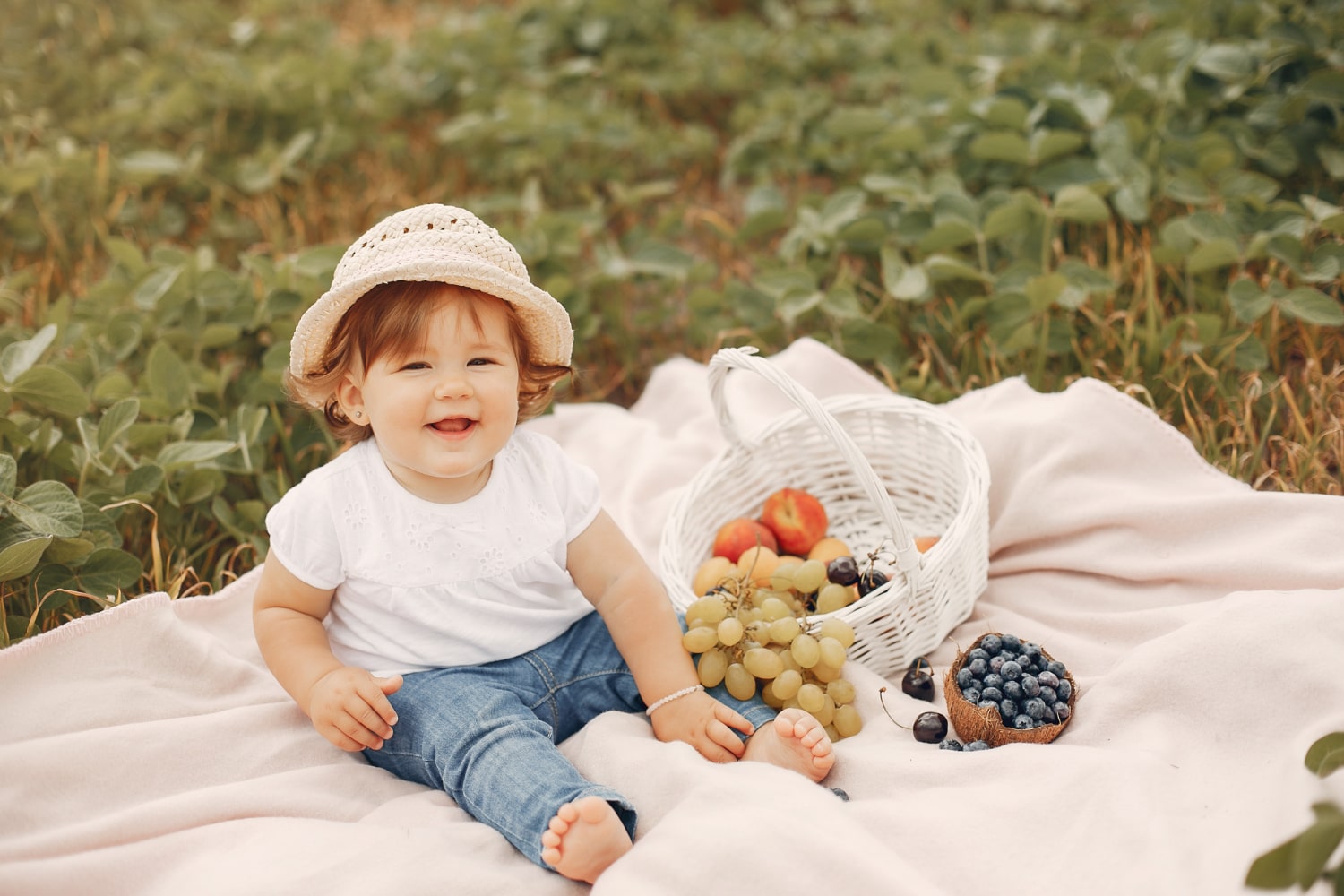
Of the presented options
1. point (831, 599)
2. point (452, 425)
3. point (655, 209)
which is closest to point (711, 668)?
point (831, 599)

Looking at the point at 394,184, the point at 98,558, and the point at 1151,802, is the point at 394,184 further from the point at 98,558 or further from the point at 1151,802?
the point at 1151,802

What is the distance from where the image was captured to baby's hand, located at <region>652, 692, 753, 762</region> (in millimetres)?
1853

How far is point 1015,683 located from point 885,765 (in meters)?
0.27

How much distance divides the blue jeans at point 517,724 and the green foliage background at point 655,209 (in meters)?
0.73

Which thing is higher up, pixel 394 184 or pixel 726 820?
pixel 394 184

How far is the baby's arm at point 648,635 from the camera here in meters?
1.88

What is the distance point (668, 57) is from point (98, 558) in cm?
336

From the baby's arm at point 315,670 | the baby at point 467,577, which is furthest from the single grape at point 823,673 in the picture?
the baby's arm at point 315,670

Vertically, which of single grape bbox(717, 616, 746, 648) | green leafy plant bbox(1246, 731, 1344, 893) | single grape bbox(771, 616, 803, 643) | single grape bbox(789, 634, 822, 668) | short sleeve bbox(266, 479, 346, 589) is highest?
short sleeve bbox(266, 479, 346, 589)

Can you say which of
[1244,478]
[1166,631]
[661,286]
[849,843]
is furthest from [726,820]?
[661,286]

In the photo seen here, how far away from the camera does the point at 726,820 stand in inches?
61.1

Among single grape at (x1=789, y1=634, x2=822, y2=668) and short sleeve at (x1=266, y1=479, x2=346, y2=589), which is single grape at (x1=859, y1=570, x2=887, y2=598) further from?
short sleeve at (x1=266, y1=479, x2=346, y2=589)

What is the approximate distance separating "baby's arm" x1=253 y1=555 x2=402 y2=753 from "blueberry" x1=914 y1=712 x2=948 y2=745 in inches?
35.3

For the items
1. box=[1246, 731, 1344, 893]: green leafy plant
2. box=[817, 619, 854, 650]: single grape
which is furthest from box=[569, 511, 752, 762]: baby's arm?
box=[1246, 731, 1344, 893]: green leafy plant
